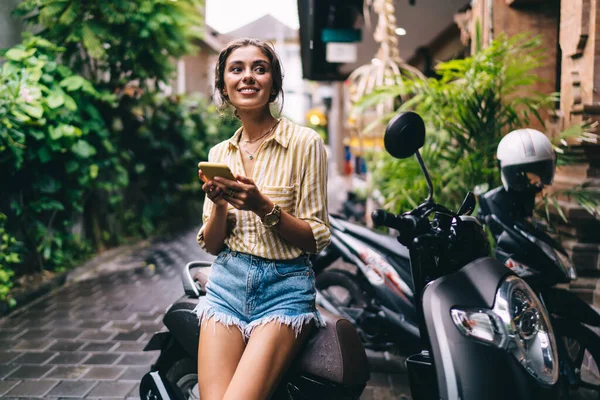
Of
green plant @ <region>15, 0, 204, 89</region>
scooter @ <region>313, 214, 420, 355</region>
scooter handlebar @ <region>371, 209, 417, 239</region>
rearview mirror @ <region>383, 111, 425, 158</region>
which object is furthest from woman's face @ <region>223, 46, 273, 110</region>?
green plant @ <region>15, 0, 204, 89</region>

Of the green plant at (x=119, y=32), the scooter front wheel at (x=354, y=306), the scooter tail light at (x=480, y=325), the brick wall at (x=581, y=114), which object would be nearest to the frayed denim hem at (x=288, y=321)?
the scooter tail light at (x=480, y=325)

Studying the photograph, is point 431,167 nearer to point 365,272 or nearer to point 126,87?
point 365,272

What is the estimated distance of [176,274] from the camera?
664 cm

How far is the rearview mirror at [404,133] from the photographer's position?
2109 mm

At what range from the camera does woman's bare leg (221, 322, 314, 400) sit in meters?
1.78

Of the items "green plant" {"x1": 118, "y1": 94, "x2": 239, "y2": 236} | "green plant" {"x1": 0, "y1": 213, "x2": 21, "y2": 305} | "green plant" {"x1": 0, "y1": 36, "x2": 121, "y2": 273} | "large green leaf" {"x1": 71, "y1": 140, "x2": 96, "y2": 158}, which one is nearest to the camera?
"green plant" {"x1": 0, "y1": 213, "x2": 21, "y2": 305}

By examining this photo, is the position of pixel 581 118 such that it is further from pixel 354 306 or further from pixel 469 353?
pixel 469 353

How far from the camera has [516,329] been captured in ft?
5.87

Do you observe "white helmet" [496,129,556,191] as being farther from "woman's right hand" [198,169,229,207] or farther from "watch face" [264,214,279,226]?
"woman's right hand" [198,169,229,207]

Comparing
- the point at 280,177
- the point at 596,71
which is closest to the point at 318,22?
the point at 596,71

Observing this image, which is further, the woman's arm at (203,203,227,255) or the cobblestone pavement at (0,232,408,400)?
the cobblestone pavement at (0,232,408,400)

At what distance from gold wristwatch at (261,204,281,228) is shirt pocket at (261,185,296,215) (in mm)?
128

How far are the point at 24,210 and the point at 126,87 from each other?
93.2 inches

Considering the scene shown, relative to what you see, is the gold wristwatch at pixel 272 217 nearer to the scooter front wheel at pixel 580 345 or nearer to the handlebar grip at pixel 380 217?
the handlebar grip at pixel 380 217
